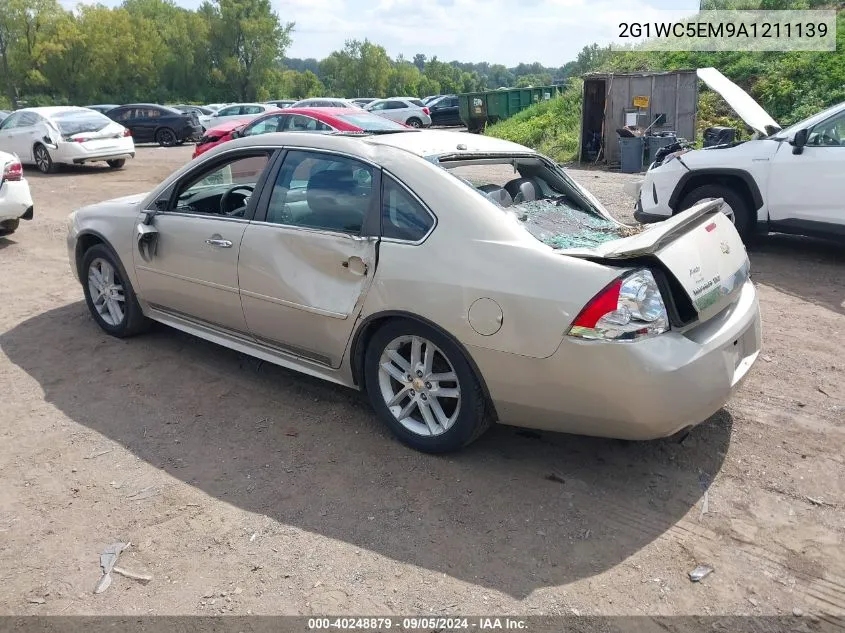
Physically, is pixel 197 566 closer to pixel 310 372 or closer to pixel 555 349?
pixel 310 372

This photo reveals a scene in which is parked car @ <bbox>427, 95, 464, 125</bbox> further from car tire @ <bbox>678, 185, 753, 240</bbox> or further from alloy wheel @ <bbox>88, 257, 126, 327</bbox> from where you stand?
alloy wheel @ <bbox>88, 257, 126, 327</bbox>

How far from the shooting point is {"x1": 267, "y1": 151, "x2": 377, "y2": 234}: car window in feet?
13.0

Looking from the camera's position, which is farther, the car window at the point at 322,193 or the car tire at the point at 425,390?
the car window at the point at 322,193

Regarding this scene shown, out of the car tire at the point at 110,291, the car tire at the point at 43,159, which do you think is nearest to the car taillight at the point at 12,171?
the car tire at the point at 110,291

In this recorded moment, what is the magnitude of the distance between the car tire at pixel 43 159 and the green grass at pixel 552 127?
11.9 meters

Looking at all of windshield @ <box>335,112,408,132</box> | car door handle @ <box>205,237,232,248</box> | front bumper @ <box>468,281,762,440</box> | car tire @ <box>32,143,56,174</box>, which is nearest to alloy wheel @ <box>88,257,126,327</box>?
car door handle @ <box>205,237,232,248</box>

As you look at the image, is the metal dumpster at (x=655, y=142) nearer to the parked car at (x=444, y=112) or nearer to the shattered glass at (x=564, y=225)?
the shattered glass at (x=564, y=225)

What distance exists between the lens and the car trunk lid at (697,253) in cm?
326

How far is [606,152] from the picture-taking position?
57.0ft

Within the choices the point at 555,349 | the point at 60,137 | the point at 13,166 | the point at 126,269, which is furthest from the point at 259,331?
the point at 60,137

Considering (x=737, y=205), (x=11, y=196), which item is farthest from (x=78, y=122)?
(x=737, y=205)

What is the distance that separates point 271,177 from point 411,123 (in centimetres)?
2693

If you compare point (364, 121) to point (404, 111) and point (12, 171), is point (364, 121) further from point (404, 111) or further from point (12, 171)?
point (404, 111)

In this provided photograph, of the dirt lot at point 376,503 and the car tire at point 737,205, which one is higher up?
the car tire at point 737,205
